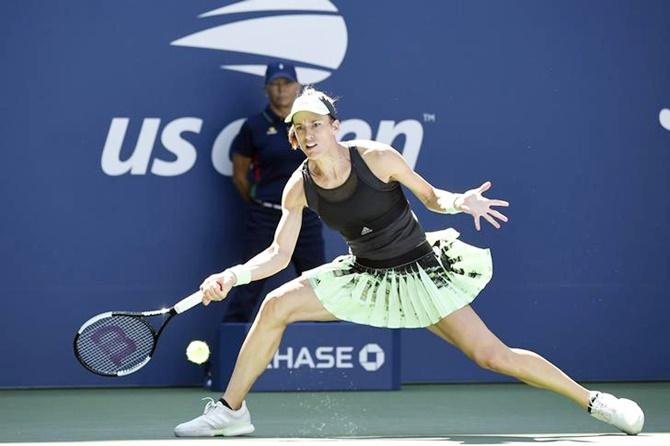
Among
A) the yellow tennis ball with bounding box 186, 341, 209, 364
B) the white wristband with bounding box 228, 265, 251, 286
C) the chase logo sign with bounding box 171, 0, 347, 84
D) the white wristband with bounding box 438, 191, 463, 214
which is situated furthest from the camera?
the chase logo sign with bounding box 171, 0, 347, 84

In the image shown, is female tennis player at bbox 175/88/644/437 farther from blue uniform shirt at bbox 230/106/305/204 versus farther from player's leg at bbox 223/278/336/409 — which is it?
blue uniform shirt at bbox 230/106/305/204

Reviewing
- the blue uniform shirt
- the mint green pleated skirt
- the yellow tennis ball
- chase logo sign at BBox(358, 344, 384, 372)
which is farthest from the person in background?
the mint green pleated skirt

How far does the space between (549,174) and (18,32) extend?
10.4 ft

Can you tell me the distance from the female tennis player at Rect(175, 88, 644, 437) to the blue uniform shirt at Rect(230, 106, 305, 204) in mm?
2390

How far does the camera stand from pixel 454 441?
5.66 metres

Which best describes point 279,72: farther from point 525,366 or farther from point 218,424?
point 525,366

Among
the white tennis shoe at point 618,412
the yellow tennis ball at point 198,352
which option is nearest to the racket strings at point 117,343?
the white tennis shoe at point 618,412

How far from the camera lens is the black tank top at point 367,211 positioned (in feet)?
18.9

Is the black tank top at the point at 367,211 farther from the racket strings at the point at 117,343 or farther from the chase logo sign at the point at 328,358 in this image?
the chase logo sign at the point at 328,358

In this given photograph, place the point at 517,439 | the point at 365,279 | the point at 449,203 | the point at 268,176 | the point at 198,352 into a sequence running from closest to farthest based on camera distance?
1. the point at 449,203
2. the point at 517,439
3. the point at 365,279
4. the point at 198,352
5. the point at 268,176

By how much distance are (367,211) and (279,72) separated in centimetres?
258

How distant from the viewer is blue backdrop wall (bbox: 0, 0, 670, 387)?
8.27 metres

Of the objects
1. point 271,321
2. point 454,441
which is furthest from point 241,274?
point 454,441

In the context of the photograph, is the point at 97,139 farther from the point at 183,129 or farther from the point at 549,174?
the point at 549,174
